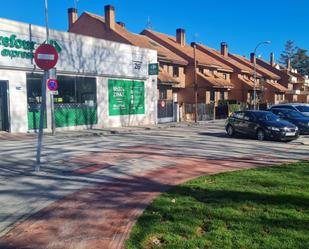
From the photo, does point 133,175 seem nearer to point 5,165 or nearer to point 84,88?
point 5,165

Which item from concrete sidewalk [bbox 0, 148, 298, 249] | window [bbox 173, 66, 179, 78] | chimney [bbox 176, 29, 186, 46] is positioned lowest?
concrete sidewalk [bbox 0, 148, 298, 249]

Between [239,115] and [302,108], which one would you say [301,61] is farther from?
[239,115]

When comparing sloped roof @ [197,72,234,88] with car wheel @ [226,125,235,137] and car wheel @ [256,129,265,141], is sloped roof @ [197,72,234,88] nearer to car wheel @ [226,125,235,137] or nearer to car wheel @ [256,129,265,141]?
car wheel @ [226,125,235,137]

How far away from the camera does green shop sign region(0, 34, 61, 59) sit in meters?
18.3

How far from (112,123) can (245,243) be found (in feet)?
72.1

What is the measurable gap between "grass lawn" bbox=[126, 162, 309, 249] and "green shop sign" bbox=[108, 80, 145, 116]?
1873 centimetres

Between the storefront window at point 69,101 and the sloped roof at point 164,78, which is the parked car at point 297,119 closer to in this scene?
the storefront window at point 69,101

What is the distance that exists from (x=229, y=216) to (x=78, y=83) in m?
19.1

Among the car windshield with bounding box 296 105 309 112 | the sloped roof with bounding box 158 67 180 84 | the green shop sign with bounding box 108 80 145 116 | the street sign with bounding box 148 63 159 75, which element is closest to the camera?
the green shop sign with bounding box 108 80 145 116

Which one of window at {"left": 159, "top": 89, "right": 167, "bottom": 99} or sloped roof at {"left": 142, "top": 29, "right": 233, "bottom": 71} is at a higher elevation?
sloped roof at {"left": 142, "top": 29, "right": 233, "bottom": 71}

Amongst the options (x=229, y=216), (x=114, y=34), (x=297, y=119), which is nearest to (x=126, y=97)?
(x=297, y=119)

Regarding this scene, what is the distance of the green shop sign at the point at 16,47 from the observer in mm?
18281

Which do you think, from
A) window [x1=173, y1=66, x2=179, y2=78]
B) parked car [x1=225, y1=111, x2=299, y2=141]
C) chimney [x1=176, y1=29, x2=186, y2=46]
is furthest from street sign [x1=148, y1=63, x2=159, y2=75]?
chimney [x1=176, y1=29, x2=186, y2=46]

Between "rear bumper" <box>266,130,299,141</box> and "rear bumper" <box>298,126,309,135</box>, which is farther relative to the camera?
"rear bumper" <box>298,126,309,135</box>
